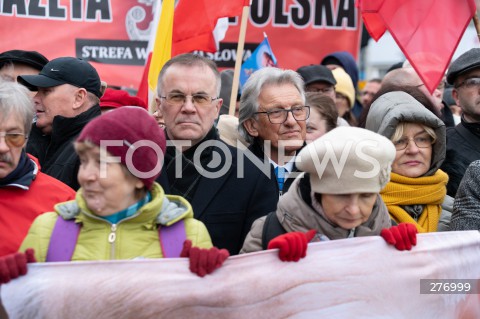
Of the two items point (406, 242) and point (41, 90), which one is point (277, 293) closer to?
point (406, 242)

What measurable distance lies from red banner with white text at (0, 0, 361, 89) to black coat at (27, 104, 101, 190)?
2.75 meters

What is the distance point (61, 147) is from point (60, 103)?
32 centimetres

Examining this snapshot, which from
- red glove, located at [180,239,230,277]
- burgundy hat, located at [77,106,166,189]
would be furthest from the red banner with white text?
red glove, located at [180,239,230,277]

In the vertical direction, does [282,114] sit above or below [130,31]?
above

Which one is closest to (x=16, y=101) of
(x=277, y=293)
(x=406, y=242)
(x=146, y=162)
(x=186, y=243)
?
(x=146, y=162)

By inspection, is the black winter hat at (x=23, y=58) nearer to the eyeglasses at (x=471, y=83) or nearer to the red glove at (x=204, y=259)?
the eyeglasses at (x=471, y=83)

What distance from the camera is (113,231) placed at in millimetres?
3355

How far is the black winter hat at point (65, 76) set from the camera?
200 inches

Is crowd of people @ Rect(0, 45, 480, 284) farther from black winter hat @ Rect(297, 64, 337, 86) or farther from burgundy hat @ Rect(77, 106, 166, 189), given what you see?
black winter hat @ Rect(297, 64, 337, 86)

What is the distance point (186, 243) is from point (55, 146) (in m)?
1.90

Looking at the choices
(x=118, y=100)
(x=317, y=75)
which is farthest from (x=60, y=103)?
(x=317, y=75)

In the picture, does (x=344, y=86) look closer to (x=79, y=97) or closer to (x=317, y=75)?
(x=317, y=75)

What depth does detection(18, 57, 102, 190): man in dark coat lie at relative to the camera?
4.97 metres

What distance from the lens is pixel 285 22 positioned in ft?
28.3
